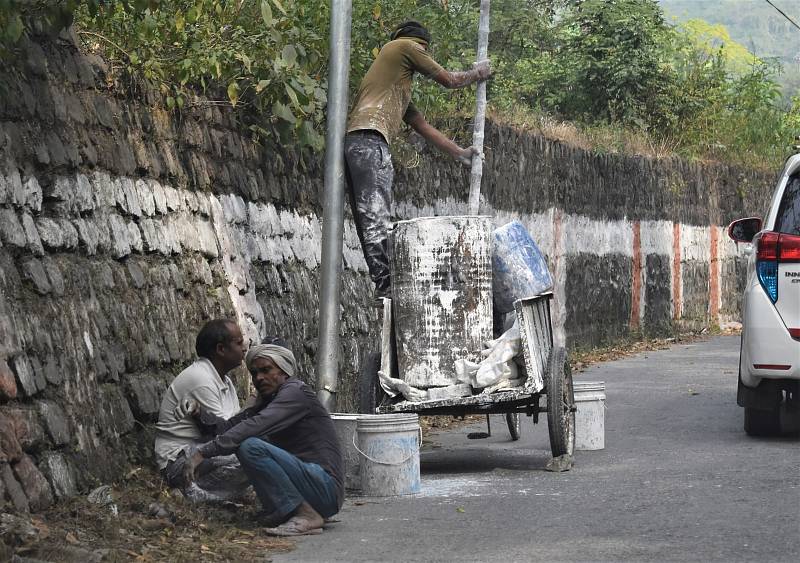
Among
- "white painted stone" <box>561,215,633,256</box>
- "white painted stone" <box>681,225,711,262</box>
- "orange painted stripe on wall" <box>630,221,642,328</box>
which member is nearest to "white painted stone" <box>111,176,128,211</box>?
"white painted stone" <box>561,215,633,256</box>

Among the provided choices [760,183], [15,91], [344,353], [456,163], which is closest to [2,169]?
[15,91]

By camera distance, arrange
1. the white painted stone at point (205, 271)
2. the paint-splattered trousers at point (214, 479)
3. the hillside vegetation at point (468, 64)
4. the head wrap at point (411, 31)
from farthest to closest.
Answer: the head wrap at point (411, 31), the white painted stone at point (205, 271), the hillside vegetation at point (468, 64), the paint-splattered trousers at point (214, 479)

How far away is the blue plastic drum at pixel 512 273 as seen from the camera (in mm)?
9914

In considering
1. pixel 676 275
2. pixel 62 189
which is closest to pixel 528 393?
pixel 62 189

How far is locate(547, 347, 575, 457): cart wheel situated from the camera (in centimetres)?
965

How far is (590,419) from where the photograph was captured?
1116 cm

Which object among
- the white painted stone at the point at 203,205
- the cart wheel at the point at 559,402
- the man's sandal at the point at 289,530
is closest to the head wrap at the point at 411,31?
the white painted stone at the point at 203,205

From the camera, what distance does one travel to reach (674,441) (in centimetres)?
1152

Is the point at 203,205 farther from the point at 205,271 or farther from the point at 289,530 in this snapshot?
the point at 289,530

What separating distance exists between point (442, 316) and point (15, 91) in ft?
10.5

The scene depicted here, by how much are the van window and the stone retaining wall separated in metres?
3.87

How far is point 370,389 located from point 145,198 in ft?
6.40

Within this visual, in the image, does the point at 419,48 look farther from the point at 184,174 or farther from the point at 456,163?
the point at 456,163

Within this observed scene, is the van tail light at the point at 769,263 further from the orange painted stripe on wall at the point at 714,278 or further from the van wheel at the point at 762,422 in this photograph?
the orange painted stripe on wall at the point at 714,278
